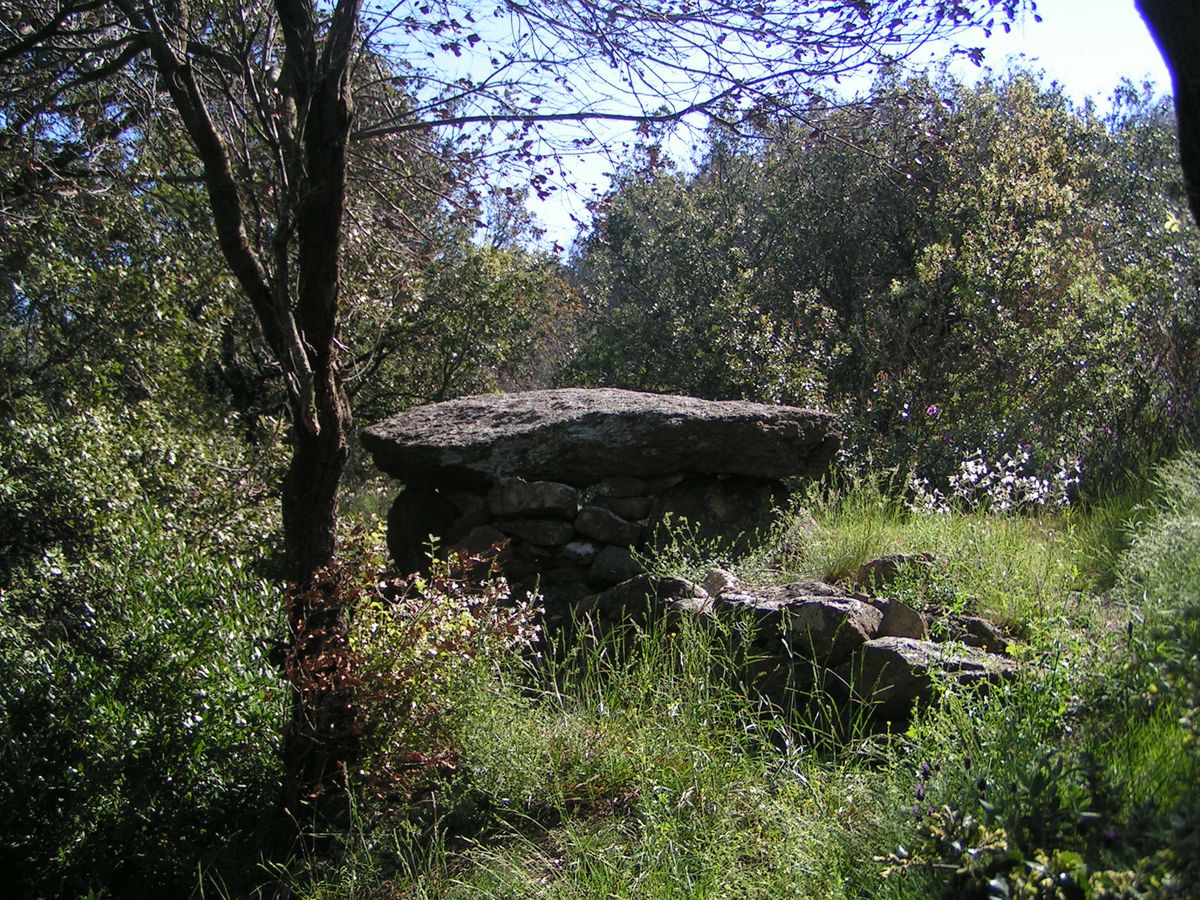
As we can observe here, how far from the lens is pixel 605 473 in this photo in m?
6.61

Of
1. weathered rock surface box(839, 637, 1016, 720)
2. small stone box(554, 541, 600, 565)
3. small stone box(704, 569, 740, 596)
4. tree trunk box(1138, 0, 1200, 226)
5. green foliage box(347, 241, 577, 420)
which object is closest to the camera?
tree trunk box(1138, 0, 1200, 226)

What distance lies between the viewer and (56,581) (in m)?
4.96

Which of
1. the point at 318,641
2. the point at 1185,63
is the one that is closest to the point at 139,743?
the point at 318,641

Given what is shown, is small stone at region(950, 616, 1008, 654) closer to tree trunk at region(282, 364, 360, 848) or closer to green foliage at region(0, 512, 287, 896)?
tree trunk at region(282, 364, 360, 848)

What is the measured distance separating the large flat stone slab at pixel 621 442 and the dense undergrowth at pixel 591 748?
168 centimetres

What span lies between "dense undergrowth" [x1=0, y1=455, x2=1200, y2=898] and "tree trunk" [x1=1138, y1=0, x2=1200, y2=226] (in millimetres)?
1035

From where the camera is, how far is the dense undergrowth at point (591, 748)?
2637 millimetres

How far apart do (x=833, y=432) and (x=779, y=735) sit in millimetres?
3118

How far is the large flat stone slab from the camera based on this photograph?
650cm

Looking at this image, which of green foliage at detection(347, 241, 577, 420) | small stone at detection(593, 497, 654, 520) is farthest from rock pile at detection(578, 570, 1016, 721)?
green foliage at detection(347, 241, 577, 420)

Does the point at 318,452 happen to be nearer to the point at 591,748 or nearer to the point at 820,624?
the point at 591,748

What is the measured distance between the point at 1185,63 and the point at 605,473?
4.91m

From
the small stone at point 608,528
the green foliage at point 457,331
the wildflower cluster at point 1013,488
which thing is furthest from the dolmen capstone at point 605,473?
the green foliage at point 457,331

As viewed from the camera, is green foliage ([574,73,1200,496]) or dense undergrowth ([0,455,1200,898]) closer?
dense undergrowth ([0,455,1200,898])
